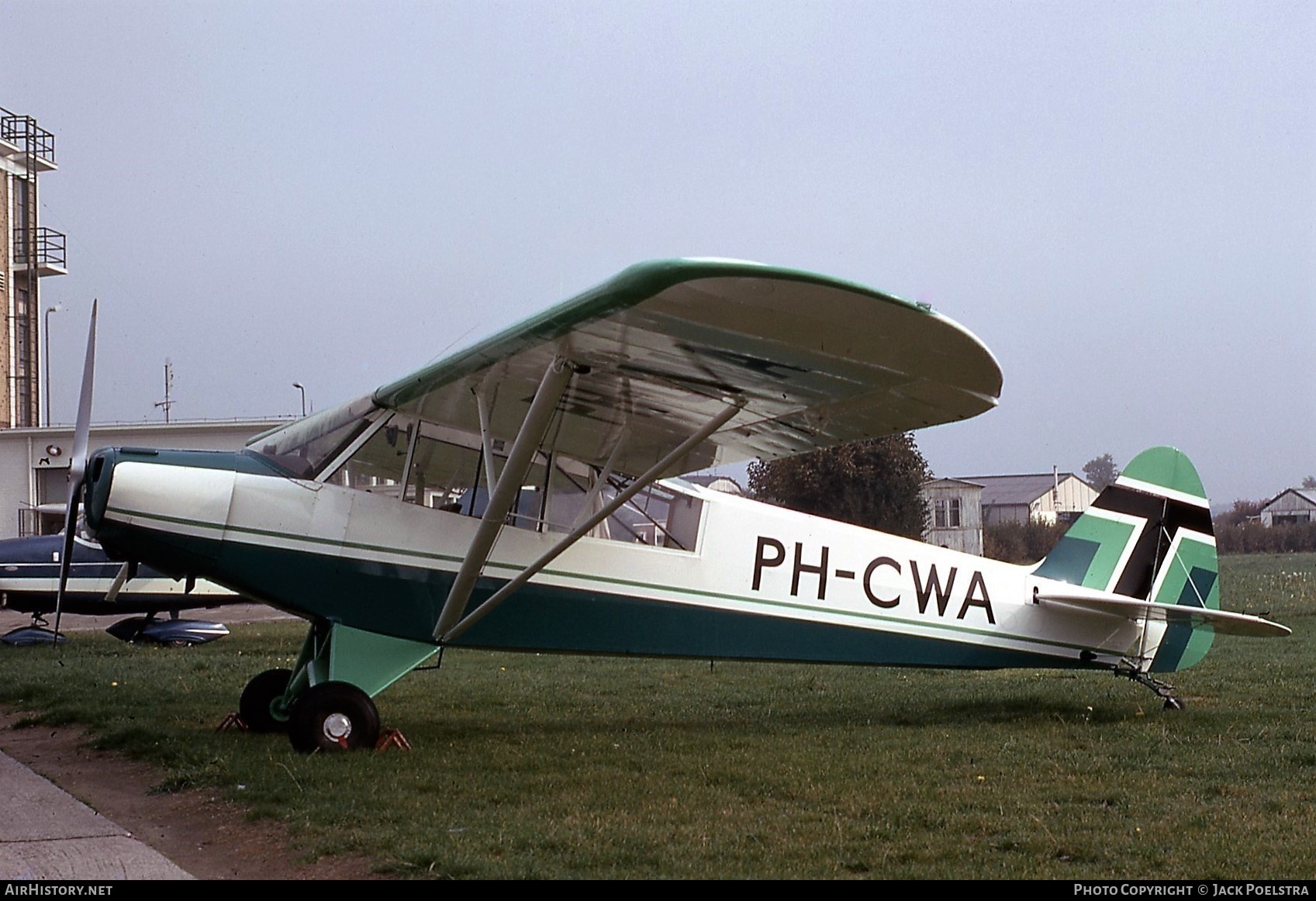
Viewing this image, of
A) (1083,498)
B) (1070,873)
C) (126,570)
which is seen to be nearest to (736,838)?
(1070,873)

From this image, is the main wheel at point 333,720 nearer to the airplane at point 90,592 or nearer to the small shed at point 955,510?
the airplane at point 90,592

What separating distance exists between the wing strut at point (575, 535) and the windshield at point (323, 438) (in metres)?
1.30

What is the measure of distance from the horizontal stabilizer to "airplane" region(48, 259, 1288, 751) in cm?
3

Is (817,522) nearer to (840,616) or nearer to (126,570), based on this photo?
(840,616)

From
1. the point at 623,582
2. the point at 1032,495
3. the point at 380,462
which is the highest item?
the point at 380,462

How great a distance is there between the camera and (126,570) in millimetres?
7852

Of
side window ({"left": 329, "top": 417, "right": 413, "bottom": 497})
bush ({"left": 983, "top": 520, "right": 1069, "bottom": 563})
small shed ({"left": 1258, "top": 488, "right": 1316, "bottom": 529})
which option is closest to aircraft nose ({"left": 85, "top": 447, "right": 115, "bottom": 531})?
side window ({"left": 329, "top": 417, "right": 413, "bottom": 497})

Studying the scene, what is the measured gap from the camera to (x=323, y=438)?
760 cm

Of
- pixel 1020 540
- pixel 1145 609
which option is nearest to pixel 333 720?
pixel 1145 609

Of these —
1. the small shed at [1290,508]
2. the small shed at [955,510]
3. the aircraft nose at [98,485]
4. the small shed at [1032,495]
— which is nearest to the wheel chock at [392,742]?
the aircraft nose at [98,485]

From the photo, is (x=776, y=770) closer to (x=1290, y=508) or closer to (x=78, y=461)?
(x=78, y=461)

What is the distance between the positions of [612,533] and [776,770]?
2.13 metres

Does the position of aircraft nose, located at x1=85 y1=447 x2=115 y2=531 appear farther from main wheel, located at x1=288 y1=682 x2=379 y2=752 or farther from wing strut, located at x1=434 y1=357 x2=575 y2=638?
wing strut, located at x1=434 y1=357 x2=575 y2=638

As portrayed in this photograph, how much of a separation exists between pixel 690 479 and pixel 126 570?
400cm
